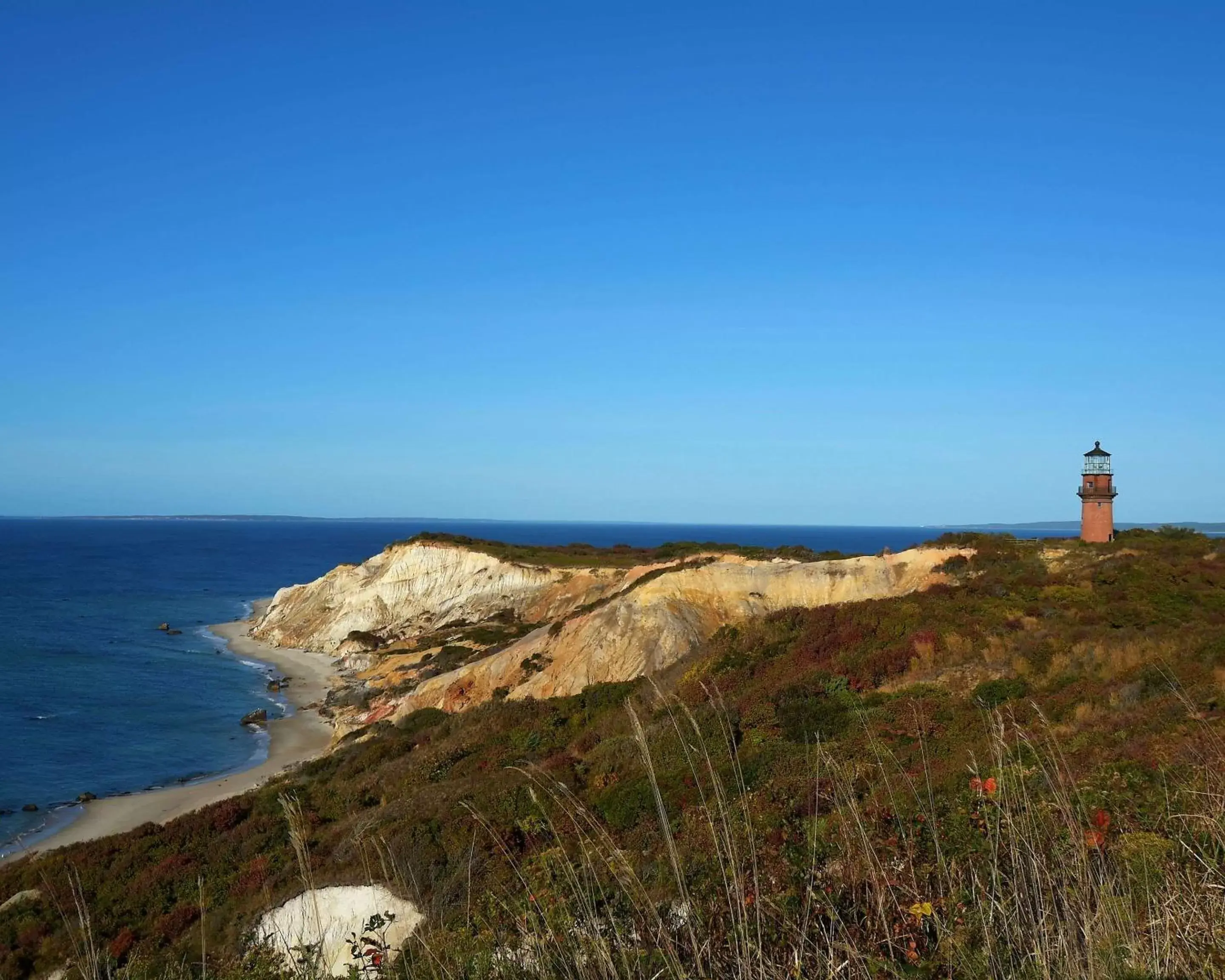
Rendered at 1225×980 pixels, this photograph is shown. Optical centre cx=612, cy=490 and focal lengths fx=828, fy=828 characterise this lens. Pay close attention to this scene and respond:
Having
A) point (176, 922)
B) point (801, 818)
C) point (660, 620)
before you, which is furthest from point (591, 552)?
point (801, 818)

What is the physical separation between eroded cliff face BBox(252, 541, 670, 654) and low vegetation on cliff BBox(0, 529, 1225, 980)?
2698cm

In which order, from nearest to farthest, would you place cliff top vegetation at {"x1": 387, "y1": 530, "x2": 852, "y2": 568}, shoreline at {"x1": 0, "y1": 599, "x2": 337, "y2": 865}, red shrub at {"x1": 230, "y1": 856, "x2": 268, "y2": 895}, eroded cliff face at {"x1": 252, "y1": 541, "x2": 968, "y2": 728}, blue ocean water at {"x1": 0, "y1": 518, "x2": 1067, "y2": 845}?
red shrub at {"x1": 230, "y1": 856, "x2": 268, "y2": 895} < shoreline at {"x1": 0, "y1": 599, "x2": 337, "y2": 865} < eroded cliff face at {"x1": 252, "y1": 541, "x2": 968, "y2": 728} < blue ocean water at {"x1": 0, "y1": 518, "x2": 1067, "y2": 845} < cliff top vegetation at {"x1": 387, "y1": 530, "x2": 852, "y2": 568}

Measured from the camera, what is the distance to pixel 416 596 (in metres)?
69.8

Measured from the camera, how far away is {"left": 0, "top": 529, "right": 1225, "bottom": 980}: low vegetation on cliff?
4457mm

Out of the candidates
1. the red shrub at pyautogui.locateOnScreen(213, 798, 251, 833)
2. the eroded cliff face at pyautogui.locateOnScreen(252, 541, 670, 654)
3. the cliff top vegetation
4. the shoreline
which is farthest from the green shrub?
the eroded cliff face at pyautogui.locateOnScreen(252, 541, 670, 654)

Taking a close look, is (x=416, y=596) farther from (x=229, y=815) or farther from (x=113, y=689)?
(x=229, y=815)

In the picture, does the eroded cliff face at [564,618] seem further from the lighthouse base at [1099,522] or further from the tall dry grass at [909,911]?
the tall dry grass at [909,911]

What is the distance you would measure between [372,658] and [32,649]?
971 inches

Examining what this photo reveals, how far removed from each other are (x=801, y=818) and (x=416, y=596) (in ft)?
201

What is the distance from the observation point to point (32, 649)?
197 ft

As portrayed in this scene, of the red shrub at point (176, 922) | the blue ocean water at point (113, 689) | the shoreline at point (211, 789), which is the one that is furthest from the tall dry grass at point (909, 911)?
the blue ocean water at point (113, 689)

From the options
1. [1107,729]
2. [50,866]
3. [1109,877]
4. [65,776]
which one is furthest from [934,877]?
[65,776]

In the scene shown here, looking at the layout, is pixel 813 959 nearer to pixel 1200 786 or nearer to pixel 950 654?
pixel 1200 786

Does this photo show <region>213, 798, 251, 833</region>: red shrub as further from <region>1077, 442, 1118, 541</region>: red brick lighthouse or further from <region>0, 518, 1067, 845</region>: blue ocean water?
<region>1077, 442, 1118, 541</region>: red brick lighthouse
